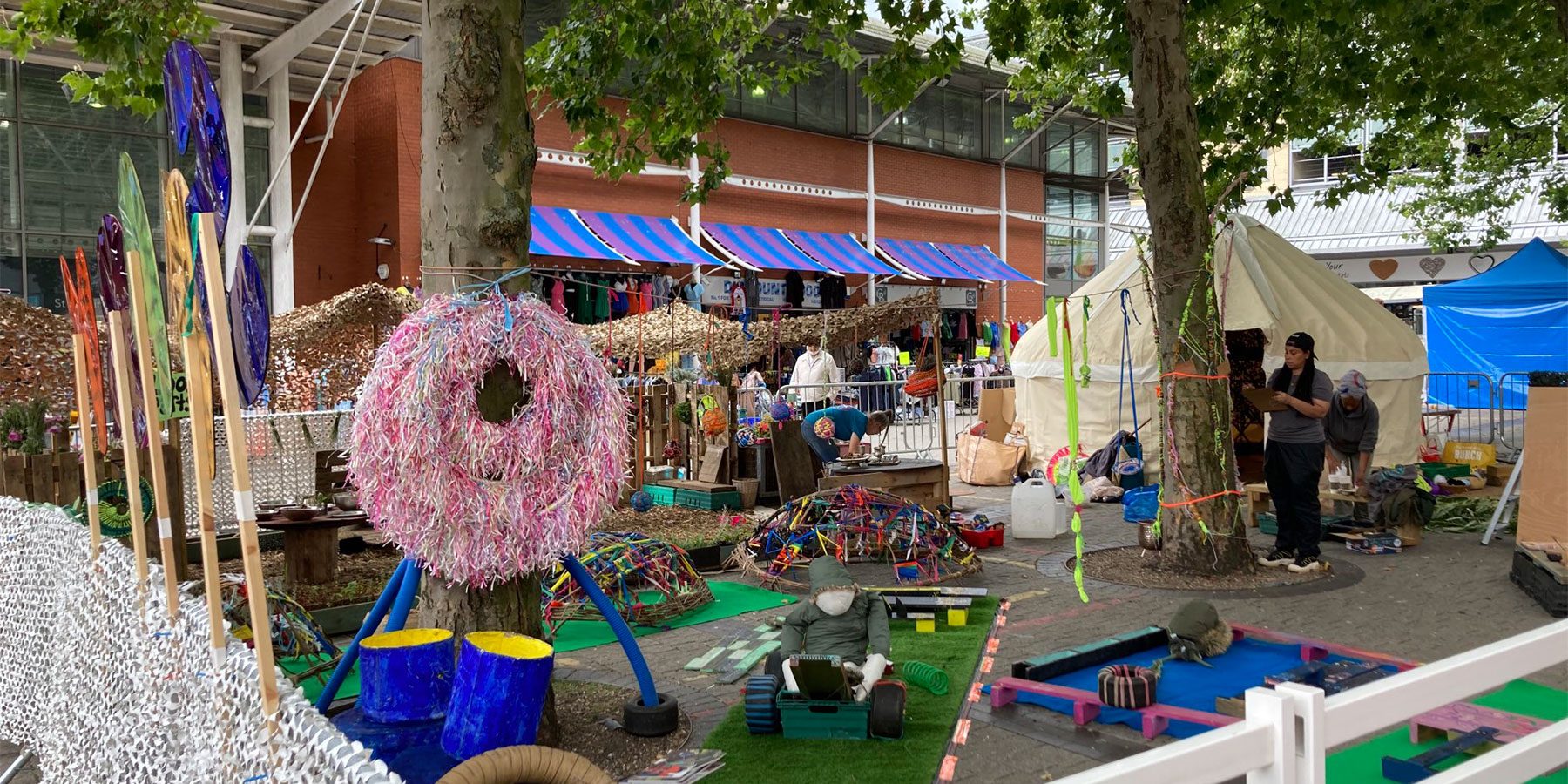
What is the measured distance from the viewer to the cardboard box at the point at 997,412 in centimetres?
1736

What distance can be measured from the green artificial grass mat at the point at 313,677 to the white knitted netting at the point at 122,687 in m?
1.67

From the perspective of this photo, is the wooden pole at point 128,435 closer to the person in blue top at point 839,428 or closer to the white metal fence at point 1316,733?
the white metal fence at point 1316,733

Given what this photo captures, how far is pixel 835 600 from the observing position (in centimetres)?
594

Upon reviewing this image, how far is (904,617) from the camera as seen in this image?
25.9 ft

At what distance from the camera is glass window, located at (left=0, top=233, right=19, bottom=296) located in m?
18.7

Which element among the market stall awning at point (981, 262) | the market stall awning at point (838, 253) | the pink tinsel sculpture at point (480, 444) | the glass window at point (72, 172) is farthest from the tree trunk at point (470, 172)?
the market stall awning at point (981, 262)

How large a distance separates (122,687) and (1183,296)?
786 cm

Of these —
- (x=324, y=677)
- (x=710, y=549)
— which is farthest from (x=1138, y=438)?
(x=324, y=677)

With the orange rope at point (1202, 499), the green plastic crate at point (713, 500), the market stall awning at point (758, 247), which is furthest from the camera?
the market stall awning at point (758, 247)

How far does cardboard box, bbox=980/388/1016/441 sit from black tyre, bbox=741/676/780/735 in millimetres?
12193

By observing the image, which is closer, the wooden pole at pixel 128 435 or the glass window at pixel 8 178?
the wooden pole at pixel 128 435

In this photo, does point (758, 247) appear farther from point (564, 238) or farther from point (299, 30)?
point (299, 30)

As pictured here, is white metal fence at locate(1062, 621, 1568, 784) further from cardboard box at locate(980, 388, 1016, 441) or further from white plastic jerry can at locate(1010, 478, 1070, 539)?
cardboard box at locate(980, 388, 1016, 441)

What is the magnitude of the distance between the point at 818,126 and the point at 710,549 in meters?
20.4
